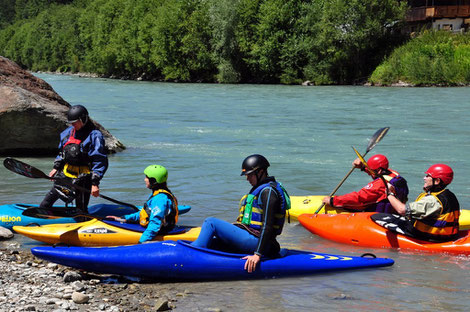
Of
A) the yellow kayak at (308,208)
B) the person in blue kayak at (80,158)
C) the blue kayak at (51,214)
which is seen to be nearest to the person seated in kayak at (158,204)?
the person in blue kayak at (80,158)

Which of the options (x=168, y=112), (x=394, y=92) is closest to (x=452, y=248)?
(x=168, y=112)

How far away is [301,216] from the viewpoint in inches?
275

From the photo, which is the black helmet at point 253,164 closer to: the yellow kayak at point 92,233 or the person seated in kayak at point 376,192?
the yellow kayak at point 92,233

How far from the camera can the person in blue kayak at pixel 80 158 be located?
5.62 m

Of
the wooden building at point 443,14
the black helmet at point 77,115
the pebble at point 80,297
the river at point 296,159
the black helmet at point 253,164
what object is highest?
the wooden building at point 443,14

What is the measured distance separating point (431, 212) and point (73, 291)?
10.2ft

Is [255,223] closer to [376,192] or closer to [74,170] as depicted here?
[74,170]

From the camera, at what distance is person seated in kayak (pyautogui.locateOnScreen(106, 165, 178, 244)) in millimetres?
5086

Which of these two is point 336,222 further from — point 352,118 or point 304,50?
point 304,50

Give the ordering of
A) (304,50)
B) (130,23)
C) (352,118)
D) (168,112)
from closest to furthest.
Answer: (352,118), (168,112), (304,50), (130,23)

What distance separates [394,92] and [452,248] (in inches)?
906

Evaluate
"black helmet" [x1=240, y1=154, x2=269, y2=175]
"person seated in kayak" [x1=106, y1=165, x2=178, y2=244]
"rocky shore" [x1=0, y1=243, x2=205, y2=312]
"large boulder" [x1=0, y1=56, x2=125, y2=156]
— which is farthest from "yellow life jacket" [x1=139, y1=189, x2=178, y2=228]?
"large boulder" [x1=0, y1=56, x2=125, y2=156]

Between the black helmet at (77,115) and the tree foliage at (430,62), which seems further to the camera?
the tree foliage at (430,62)

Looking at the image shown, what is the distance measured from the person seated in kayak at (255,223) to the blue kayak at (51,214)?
1.80 metres
